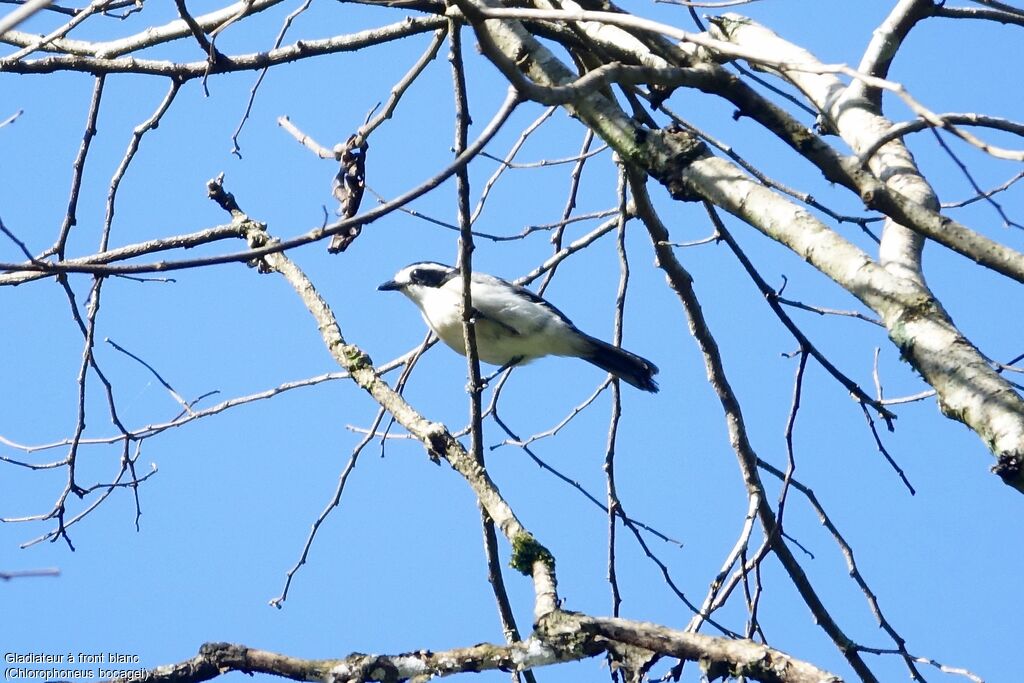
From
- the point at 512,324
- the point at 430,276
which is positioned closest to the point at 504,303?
the point at 512,324

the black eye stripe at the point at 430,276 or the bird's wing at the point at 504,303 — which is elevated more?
the black eye stripe at the point at 430,276

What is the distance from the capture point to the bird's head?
22.0ft

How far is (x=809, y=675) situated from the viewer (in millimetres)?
2008

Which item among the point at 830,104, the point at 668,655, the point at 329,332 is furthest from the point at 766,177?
the point at 329,332

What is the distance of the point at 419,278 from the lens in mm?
6809

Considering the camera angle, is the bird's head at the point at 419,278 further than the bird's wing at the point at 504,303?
Yes

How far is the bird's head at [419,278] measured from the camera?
22.0 feet

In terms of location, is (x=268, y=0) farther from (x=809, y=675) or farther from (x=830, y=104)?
(x=809, y=675)

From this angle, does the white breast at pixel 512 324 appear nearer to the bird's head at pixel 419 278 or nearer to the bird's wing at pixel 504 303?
the bird's wing at pixel 504 303

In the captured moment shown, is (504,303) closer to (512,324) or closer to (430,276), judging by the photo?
(512,324)

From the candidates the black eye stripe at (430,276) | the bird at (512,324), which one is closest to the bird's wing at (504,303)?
the bird at (512,324)

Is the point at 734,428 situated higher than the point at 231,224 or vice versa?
the point at 231,224

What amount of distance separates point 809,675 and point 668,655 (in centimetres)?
32

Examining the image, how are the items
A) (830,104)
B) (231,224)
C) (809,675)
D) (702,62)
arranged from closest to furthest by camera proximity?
(809,675) → (702,62) → (830,104) → (231,224)
